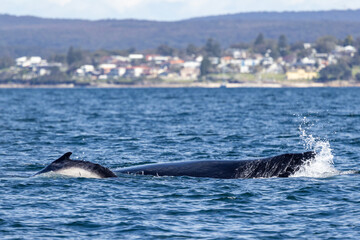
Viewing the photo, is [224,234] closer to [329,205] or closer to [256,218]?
[256,218]

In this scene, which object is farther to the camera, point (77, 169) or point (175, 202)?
point (77, 169)

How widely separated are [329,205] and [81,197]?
626cm

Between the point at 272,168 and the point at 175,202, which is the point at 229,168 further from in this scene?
the point at 175,202

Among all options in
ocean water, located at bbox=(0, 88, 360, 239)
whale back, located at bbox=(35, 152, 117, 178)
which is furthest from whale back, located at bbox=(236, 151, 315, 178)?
whale back, located at bbox=(35, 152, 117, 178)

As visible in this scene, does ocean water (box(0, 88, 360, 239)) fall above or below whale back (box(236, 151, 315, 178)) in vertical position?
below

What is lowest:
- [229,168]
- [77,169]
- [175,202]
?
[175,202]

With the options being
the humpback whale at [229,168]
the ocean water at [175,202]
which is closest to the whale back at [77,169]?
the humpback whale at [229,168]

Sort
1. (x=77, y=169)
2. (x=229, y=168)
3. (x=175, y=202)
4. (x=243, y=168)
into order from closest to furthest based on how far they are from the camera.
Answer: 1. (x=175, y=202)
2. (x=77, y=169)
3. (x=243, y=168)
4. (x=229, y=168)

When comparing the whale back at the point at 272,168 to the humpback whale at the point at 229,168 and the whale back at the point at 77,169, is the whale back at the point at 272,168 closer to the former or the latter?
the humpback whale at the point at 229,168

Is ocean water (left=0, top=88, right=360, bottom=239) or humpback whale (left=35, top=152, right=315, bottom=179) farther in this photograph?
humpback whale (left=35, top=152, right=315, bottom=179)

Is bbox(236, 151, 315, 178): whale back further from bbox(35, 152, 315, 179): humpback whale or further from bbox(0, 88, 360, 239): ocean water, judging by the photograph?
bbox(0, 88, 360, 239): ocean water

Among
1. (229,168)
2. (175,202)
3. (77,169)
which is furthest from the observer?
(229,168)

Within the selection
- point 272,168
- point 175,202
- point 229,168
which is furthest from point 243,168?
point 175,202

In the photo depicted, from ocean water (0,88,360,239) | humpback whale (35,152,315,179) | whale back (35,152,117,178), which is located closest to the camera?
ocean water (0,88,360,239)
